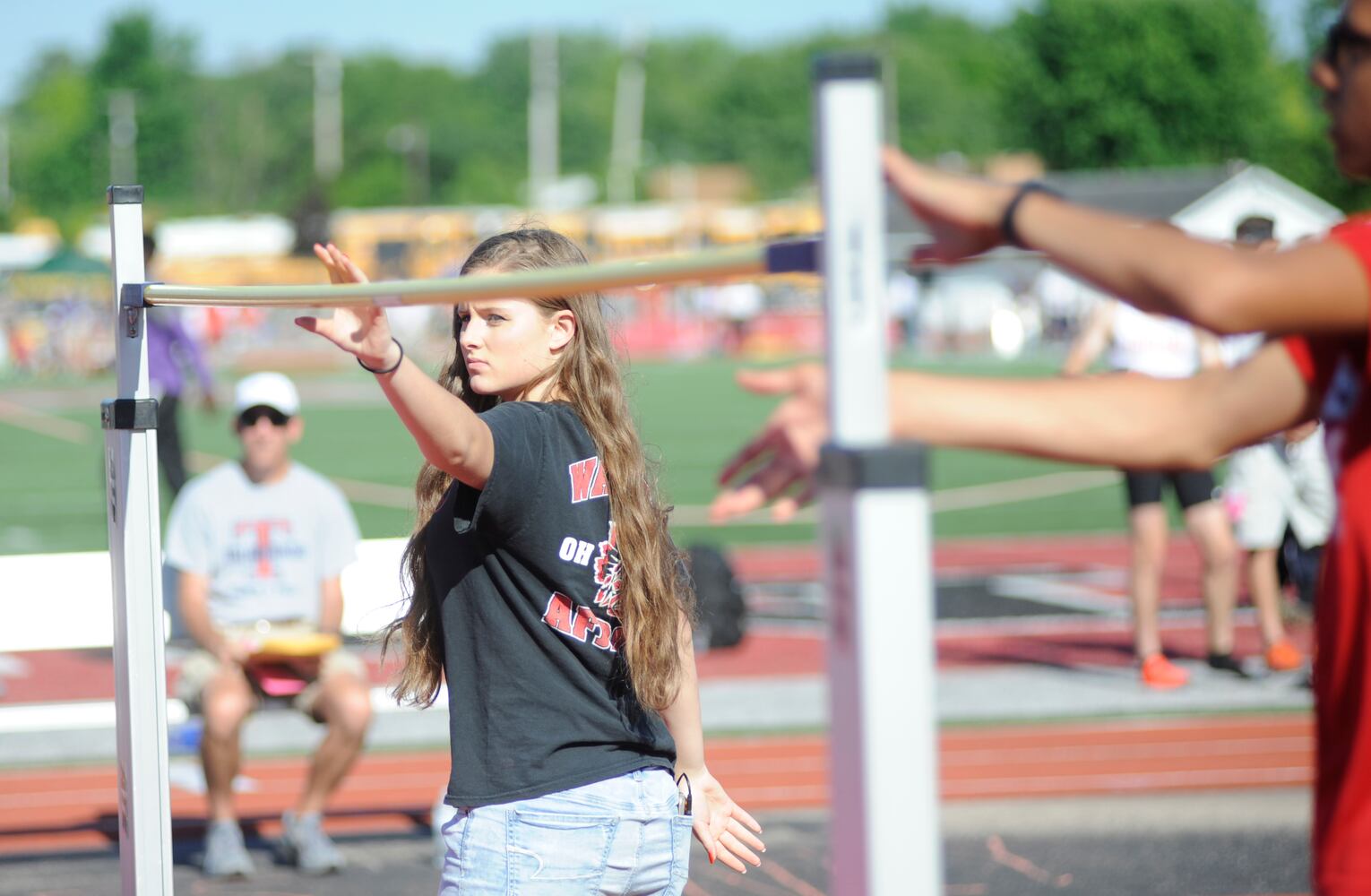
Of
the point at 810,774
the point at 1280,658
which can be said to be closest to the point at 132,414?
the point at 810,774

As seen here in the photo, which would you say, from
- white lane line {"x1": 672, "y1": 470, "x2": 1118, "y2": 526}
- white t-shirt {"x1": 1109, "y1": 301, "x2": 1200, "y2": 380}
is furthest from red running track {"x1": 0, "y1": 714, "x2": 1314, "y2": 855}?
white lane line {"x1": 672, "y1": 470, "x2": 1118, "y2": 526}

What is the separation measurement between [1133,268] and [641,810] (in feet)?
5.29

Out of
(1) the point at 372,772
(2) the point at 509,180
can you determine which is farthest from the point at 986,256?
(2) the point at 509,180

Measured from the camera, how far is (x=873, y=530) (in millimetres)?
1688

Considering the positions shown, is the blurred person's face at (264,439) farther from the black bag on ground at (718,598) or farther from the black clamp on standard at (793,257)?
the black clamp on standard at (793,257)

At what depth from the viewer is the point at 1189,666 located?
874cm

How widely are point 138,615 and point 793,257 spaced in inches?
70.6

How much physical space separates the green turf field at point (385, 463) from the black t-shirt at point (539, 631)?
17.9 inches

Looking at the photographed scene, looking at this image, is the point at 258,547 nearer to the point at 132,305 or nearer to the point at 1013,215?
the point at 132,305

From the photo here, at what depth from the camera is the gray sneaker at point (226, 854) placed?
227 inches

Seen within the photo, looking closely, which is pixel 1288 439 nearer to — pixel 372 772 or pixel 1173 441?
pixel 372 772

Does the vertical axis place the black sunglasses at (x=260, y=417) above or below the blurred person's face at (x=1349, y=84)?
below

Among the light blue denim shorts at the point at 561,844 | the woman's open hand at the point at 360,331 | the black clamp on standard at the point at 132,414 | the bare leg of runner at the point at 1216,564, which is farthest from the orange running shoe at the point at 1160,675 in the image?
the woman's open hand at the point at 360,331

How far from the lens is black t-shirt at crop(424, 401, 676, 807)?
2.86m
